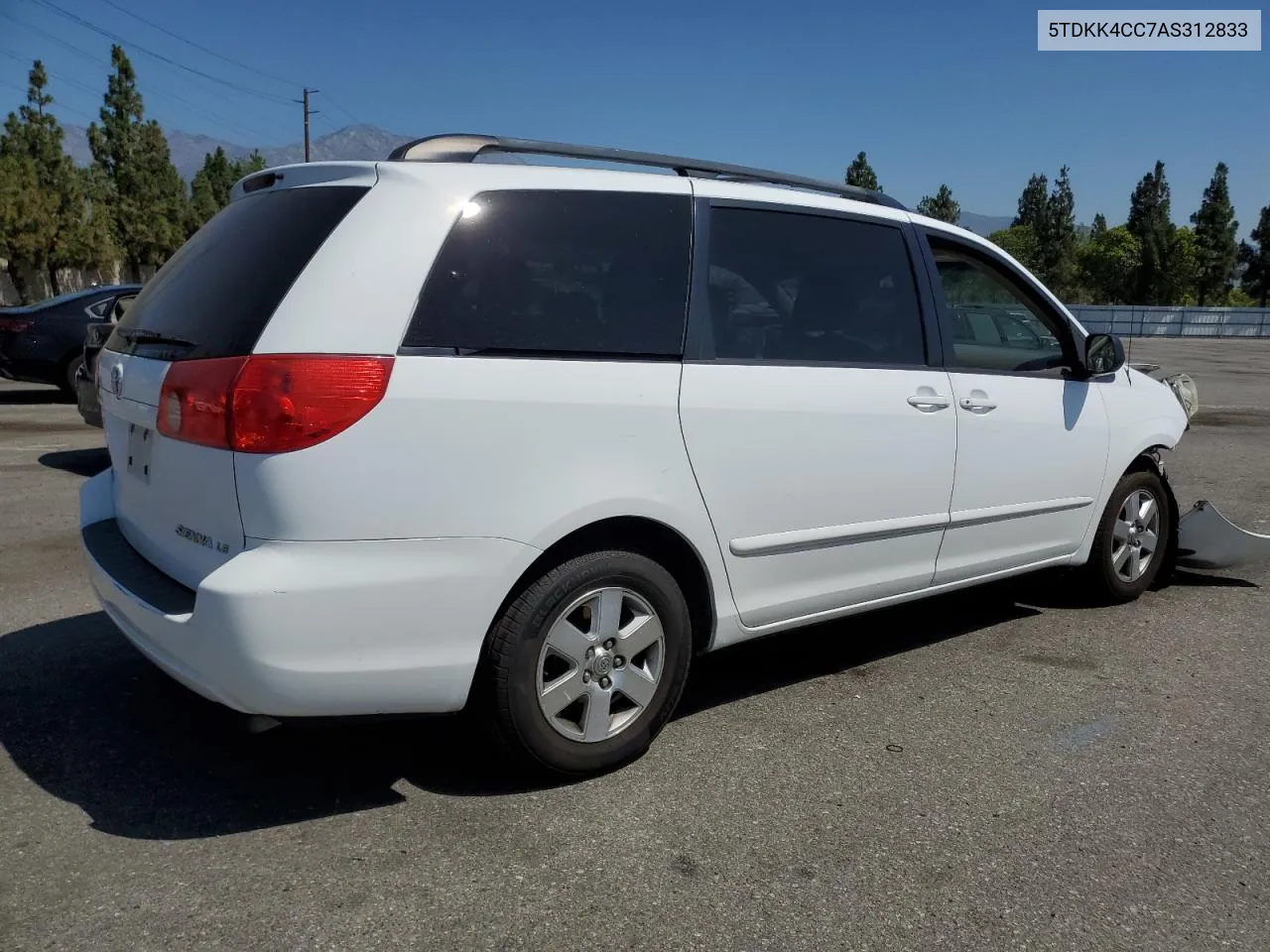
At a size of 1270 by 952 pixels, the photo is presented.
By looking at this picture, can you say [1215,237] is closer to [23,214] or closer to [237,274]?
[23,214]

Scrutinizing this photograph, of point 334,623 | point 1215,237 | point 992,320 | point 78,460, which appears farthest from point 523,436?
point 1215,237

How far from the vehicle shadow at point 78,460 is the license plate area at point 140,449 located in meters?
5.78

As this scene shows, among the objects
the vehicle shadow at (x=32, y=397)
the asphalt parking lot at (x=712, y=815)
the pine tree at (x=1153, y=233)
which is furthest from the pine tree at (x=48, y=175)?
the pine tree at (x=1153, y=233)

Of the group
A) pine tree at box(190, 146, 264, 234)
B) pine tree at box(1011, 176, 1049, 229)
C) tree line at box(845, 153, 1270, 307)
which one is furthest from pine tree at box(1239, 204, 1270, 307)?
pine tree at box(190, 146, 264, 234)

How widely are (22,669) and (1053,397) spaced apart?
437cm

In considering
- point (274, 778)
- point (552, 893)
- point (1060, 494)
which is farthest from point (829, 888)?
point (1060, 494)

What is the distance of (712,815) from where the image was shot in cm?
324

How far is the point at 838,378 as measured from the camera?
3949 millimetres

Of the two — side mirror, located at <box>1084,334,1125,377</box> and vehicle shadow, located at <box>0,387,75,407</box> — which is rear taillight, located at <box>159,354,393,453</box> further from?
vehicle shadow, located at <box>0,387,75,407</box>

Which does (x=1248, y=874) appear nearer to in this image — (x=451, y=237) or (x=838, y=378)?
(x=838, y=378)

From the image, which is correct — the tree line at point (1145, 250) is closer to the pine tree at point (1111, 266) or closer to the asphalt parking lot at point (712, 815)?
the pine tree at point (1111, 266)

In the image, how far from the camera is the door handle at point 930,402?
13.7ft

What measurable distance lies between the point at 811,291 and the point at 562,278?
3.70ft

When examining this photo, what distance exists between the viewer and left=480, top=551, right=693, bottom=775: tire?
10.4ft
